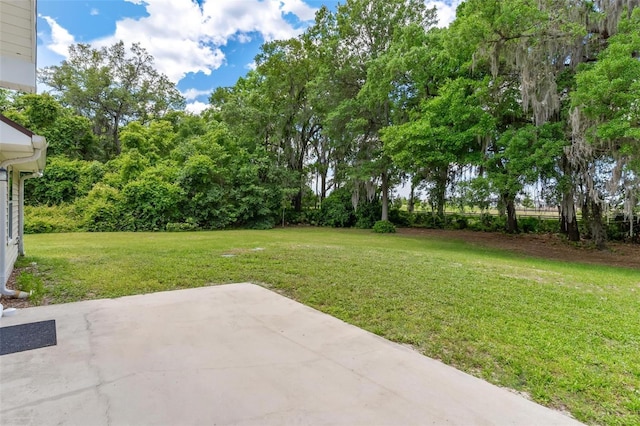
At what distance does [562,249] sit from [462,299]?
9.21 metres

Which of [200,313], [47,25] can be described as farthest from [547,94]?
[47,25]

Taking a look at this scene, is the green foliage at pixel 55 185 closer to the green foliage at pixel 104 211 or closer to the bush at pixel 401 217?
the green foliage at pixel 104 211

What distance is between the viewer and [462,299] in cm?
425

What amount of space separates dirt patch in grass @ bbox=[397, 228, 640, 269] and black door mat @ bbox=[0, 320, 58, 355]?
35.6 ft

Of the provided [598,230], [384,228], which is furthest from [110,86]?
[598,230]

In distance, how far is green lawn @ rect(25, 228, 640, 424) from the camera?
2385 mm

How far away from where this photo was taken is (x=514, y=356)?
104 inches

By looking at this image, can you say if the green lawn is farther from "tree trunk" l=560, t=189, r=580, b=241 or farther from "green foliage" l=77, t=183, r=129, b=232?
"green foliage" l=77, t=183, r=129, b=232

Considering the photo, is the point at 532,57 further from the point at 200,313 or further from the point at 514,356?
the point at 200,313

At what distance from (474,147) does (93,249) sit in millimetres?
11237

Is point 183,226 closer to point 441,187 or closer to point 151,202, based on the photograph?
point 151,202

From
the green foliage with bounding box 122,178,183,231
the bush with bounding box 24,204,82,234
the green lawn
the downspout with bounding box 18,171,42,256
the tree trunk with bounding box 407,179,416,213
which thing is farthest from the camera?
the tree trunk with bounding box 407,179,416,213

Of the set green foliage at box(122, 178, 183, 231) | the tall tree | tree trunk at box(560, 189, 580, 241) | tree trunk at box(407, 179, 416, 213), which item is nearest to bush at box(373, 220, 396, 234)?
tree trunk at box(407, 179, 416, 213)

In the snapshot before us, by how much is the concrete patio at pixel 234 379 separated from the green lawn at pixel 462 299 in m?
0.37
